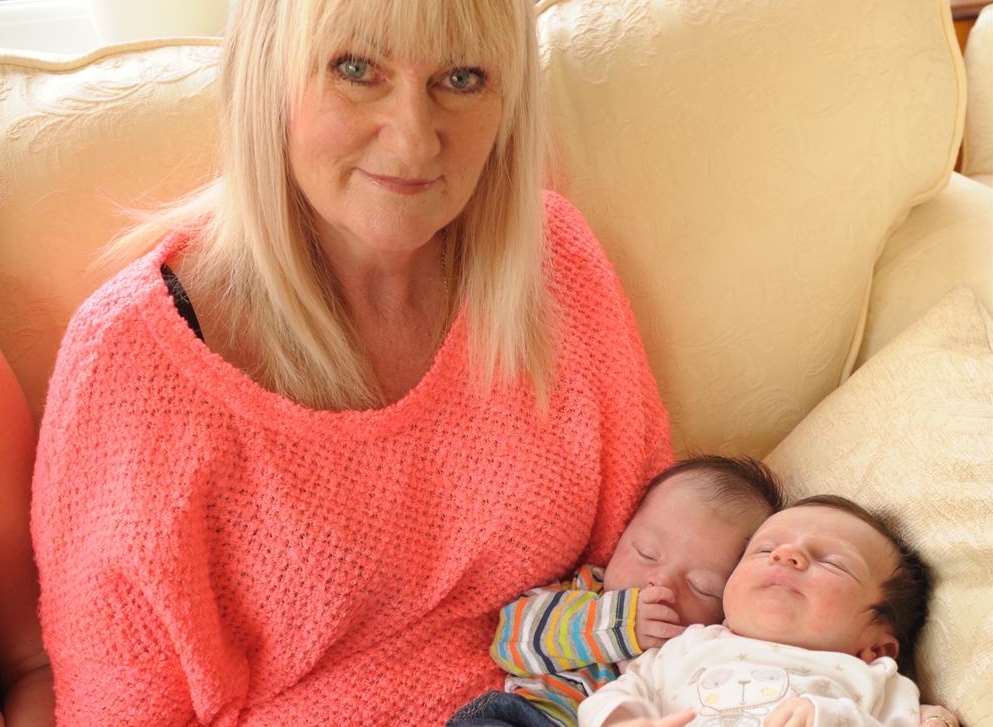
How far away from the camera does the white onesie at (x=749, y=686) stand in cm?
120

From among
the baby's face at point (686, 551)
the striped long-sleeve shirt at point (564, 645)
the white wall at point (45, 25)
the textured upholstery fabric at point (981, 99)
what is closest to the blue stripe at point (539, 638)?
the striped long-sleeve shirt at point (564, 645)

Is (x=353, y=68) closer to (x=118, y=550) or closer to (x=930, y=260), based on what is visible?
(x=118, y=550)

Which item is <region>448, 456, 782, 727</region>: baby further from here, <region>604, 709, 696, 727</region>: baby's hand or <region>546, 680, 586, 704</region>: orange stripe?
<region>604, 709, 696, 727</region>: baby's hand

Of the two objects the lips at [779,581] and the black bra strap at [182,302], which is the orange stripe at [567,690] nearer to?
the lips at [779,581]

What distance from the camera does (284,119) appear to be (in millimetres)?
1223

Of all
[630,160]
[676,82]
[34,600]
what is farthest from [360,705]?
[676,82]

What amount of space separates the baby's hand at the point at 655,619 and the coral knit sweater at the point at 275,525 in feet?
0.47

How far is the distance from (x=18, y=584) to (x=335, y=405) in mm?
456

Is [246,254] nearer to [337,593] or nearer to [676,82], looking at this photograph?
[337,593]

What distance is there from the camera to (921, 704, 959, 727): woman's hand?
3.95 feet

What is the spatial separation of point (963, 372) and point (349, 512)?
0.80m

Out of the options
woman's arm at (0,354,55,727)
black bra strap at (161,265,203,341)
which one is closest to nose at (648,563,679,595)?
black bra strap at (161,265,203,341)

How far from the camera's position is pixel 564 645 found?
1346 millimetres

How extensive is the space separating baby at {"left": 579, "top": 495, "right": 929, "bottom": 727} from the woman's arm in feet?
2.22
